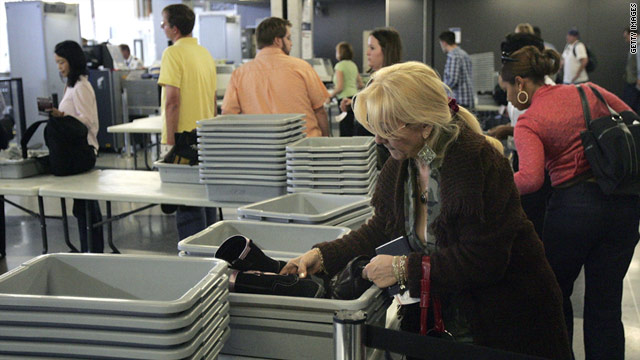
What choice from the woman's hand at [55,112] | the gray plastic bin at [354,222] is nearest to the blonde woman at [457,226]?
the gray plastic bin at [354,222]

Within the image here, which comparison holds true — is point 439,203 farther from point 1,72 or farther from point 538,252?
point 1,72

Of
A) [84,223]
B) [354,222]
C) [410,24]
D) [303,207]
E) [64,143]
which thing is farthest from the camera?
[410,24]

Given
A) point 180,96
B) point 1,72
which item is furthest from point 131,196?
point 1,72

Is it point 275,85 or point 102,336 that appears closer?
point 102,336

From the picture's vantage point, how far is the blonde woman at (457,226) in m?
1.41

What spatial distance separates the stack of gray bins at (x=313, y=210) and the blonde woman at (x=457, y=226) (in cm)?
67

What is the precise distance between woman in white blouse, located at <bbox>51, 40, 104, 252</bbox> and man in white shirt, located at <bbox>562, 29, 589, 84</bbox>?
8215 mm

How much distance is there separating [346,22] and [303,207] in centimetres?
1598

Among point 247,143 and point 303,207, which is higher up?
point 247,143

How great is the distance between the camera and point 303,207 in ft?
8.61

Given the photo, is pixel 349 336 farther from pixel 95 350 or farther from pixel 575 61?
pixel 575 61

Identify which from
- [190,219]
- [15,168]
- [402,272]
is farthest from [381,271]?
[15,168]

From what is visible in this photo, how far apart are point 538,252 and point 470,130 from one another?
340 millimetres

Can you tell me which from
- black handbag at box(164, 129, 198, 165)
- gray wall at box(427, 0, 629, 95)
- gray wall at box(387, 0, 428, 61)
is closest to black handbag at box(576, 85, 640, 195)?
black handbag at box(164, 129, 198, 165)
